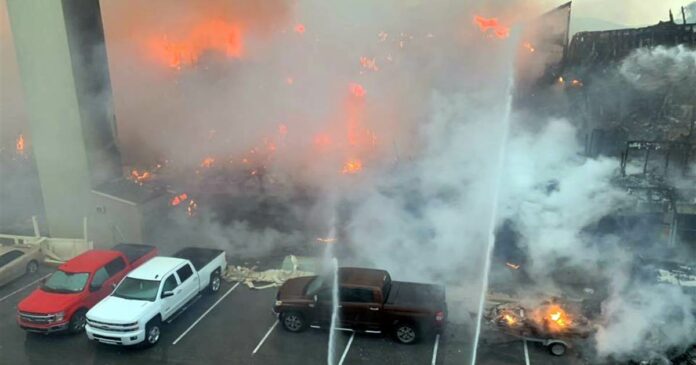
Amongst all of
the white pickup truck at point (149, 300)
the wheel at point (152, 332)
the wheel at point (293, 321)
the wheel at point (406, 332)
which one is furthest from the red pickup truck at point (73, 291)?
the wheel at point (406, 332)

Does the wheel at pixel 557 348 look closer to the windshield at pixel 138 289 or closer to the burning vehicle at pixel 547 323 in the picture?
the burning vehicle at pixel 547 323

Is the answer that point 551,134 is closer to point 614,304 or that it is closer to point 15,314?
point 614,304

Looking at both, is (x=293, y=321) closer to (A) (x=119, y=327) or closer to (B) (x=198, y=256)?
(A) (x=119, y=327)

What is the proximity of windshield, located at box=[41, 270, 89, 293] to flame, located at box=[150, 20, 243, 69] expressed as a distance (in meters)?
16.3

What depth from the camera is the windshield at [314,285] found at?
941 cm

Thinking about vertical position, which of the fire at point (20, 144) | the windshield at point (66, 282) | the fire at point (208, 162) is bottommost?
the windshield at point (66, 282)

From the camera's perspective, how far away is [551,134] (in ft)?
41.6

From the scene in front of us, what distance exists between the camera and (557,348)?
329 inches

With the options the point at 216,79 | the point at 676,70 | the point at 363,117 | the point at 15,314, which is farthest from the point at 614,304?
the point at 216,79

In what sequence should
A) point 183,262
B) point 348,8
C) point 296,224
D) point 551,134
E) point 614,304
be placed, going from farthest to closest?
point 348,8
point 296,224
point 551,134
point 183,262
point 614,304

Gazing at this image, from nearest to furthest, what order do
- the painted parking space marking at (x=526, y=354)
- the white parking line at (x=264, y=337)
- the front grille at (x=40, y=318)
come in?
the painted parking space marking at (x=526, y=354) < the white parking line at (x=264, y=337) < the front grille at (x=40, y=318)

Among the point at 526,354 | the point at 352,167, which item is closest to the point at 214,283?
the point at 526,354

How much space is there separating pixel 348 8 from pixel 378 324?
1538 centimetres

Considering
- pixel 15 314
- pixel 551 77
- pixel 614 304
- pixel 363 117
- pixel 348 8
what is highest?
pixel 348 8
